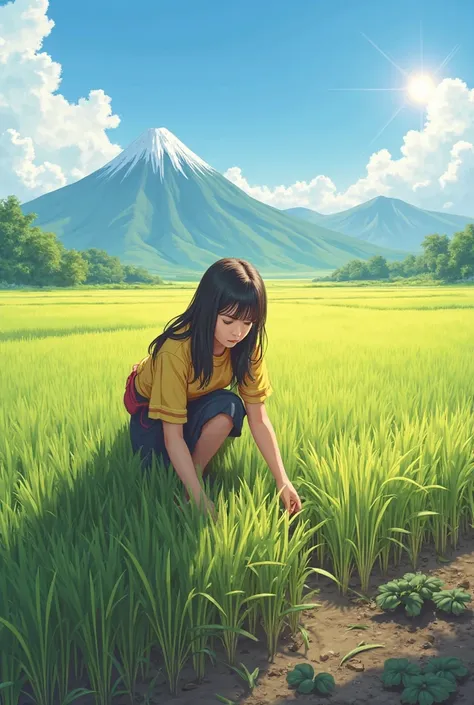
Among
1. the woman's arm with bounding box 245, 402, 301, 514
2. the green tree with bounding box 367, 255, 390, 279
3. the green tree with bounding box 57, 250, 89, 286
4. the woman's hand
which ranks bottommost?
the woman's hand

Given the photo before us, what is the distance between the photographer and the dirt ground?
5.83 feet

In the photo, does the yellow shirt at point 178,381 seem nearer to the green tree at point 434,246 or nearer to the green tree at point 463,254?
the green tree at point 463,254

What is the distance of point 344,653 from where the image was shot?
1995mm

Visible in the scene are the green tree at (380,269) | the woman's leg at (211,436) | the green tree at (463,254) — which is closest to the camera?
the woman's leg at (211,436)

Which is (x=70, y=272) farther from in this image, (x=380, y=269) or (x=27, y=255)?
(x=380, y=269)

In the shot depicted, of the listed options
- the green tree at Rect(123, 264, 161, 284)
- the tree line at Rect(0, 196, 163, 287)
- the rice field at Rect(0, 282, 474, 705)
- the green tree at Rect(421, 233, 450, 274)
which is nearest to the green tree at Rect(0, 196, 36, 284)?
the tree line at Rect(0, 196, 163, 287)

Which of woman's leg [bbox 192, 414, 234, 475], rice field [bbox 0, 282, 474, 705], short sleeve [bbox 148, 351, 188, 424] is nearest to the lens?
rice field [bbox 0, 282, 474, 705]

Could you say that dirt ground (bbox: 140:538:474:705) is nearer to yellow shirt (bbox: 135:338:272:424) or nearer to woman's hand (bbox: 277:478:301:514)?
woman's hand (bbox: 277:478:301:514)

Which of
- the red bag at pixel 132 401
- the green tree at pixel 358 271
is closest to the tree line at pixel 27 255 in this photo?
the red bag at pixel 132 401

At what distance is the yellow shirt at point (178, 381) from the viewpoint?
240 centimetres

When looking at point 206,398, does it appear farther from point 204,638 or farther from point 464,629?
point 464,629

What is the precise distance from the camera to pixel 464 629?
2125 millimetres

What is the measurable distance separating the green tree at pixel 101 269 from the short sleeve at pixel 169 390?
74.8 m

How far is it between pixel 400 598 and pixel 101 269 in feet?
261
